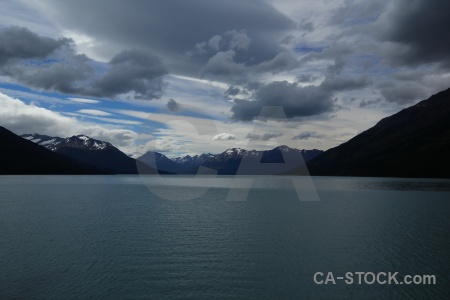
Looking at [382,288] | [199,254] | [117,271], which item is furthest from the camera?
[199,254]

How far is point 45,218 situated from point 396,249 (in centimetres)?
6891

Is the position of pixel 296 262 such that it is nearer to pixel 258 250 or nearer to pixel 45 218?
pixel 258 250

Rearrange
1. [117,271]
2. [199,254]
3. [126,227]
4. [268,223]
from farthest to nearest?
1. [268,223]
2. [126,227]
3. [199,254]
4. [117,271]

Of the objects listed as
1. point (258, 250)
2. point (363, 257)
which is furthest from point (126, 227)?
point (363, 257)

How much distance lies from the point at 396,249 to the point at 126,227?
153 ft

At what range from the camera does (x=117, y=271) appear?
35.3 meters

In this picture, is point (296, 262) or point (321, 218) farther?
point (321, 218)

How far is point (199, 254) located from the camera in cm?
4206

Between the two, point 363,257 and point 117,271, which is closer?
point 117,271

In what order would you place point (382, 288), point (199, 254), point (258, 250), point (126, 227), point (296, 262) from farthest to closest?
point (126, 227), point (258, 250), point (199, 254), point (296, 262), point (382, 288)

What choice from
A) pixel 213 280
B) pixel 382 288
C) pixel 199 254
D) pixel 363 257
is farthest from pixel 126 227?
pixel 382 288

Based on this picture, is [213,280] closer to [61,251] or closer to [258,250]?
[258,250]

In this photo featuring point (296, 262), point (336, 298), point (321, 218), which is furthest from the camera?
point (321, 218)

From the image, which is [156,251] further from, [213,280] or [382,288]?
[382,288]
